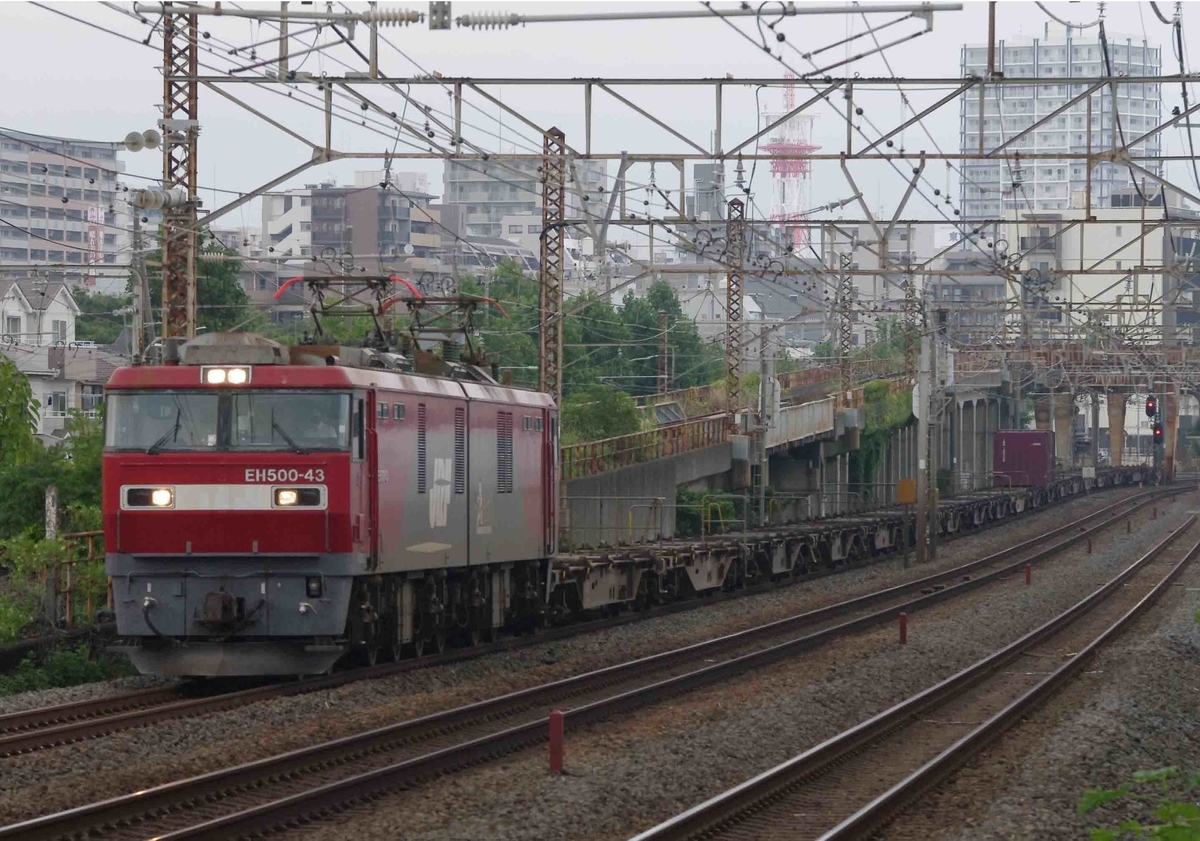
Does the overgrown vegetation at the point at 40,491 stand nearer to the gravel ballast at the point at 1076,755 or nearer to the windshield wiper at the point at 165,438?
the windshield wiper at the point at 165,438

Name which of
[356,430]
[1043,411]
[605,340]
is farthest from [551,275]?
[1043,411]

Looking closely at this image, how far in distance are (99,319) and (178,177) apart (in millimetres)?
67714

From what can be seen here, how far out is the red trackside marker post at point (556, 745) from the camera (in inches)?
486

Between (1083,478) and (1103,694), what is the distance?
7056 centimetres

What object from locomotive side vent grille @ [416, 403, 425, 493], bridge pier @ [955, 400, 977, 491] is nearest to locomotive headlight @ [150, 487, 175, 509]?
locomotive side vent grille @ [416, 403, 425, 493]

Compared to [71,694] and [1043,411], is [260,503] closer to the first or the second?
[71,694]

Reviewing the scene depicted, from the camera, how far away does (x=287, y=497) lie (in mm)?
15758

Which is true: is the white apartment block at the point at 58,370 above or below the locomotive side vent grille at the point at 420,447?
above

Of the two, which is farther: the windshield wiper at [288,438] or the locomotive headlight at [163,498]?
the windshield wiper at [288,438]

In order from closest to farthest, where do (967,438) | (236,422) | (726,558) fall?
(236,422)
(726,558)
(967,438)

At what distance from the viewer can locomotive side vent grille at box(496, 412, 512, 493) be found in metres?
20.4

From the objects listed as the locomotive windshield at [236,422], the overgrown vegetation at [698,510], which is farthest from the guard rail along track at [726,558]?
the locomotive windshield at [236,422]

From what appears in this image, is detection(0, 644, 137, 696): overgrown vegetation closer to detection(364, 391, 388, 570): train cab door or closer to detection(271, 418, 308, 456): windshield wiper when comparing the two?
detection(364, 391, 388, 570): train cab door

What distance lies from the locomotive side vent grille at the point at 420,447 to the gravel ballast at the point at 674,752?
347cm
